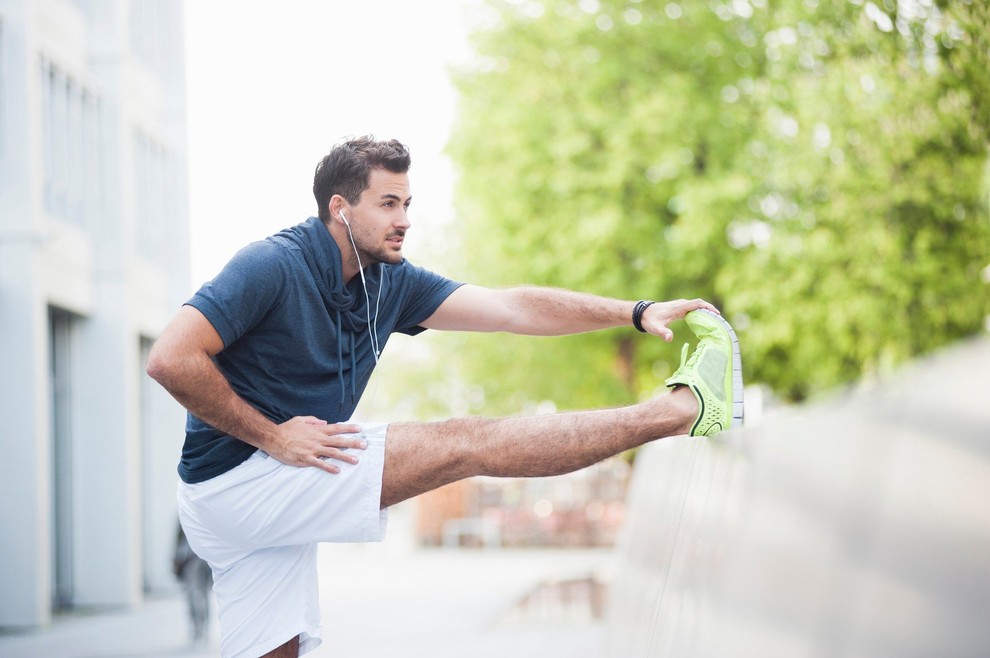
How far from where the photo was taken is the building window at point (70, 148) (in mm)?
13555

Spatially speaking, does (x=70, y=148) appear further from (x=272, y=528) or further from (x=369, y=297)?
(x=272, y=528)

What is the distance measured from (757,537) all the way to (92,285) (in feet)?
44.6

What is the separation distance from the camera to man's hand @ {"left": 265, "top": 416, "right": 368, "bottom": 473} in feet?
12.4

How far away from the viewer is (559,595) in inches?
622

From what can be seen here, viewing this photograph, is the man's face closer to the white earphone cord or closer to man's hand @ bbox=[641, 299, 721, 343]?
the white earphone cord

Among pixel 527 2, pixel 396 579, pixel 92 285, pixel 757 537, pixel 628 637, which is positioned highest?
pixel 527 2

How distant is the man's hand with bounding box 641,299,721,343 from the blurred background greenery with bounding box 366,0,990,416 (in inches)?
297


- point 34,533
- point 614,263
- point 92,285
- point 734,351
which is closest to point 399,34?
point 614,263

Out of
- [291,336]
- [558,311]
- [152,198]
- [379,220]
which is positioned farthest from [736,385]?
[152,198]

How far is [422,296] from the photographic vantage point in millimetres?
4305

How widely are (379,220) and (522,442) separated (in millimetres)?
837

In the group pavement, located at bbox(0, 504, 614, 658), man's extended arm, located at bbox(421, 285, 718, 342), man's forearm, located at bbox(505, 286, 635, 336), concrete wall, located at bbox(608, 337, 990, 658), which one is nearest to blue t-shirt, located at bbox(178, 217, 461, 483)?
man's extended arm, located at bbox(421, 285, 718, 342)

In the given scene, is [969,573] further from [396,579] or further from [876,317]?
[396,579]

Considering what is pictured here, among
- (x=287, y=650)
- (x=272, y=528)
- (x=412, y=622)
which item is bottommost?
(x=412, y=622)
